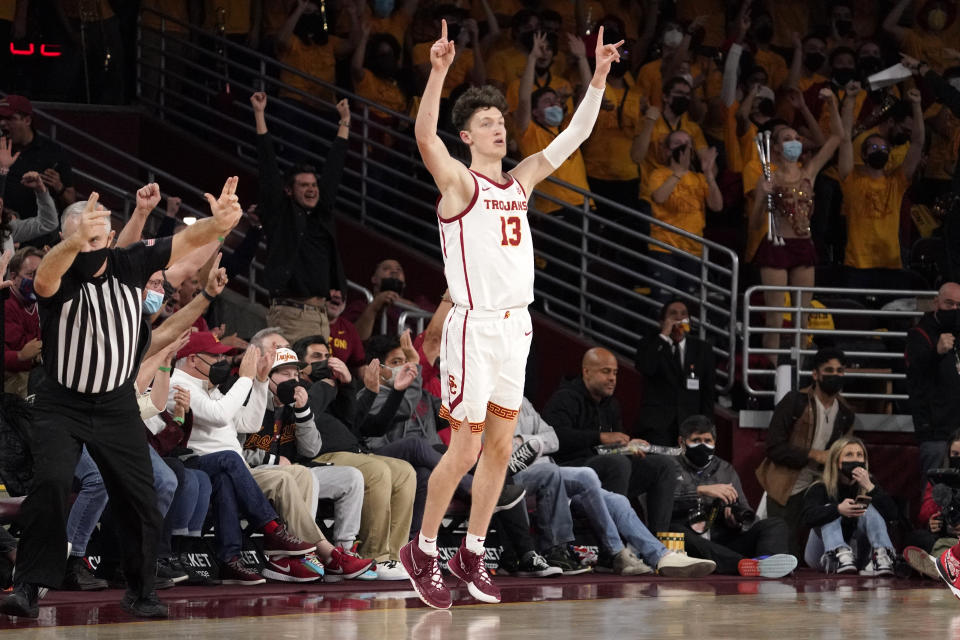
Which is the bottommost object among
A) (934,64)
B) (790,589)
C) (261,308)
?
(790,589)

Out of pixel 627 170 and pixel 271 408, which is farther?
pixel 627 170

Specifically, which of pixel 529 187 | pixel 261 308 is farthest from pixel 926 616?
pixel 261 308

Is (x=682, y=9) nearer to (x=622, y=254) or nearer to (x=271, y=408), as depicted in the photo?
(x=622, y=254)

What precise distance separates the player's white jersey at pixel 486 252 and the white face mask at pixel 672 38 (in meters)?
7.73

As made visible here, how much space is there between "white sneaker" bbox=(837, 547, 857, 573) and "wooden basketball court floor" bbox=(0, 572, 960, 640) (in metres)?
1.54

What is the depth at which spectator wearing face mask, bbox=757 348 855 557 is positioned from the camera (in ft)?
36.9

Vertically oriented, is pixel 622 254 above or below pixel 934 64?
below

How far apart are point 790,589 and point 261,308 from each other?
5.05m

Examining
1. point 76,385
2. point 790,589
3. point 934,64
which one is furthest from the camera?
point 934,64

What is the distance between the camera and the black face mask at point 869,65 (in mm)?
14773

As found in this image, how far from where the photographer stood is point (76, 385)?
22.4 ft

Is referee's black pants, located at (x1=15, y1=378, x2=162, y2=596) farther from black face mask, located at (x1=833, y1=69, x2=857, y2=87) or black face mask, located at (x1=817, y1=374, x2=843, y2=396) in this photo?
black face mask, located at (x1=833, y1=69, x2=857, y2=87)

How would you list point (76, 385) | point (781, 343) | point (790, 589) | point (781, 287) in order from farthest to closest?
point (781, 343) → point (781, 287) → point (790, 589) → point (76, 385)

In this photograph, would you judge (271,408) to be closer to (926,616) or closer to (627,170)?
(926,616)
